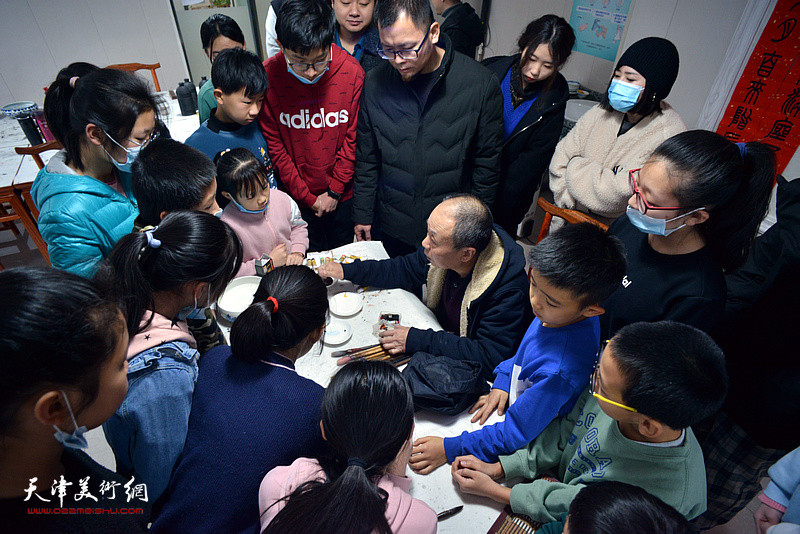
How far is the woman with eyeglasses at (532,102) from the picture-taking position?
222 cm

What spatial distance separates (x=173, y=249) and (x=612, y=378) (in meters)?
1.32

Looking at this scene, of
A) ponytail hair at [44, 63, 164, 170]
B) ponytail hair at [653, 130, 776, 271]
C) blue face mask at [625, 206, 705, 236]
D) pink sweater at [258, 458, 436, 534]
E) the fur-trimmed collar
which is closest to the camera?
pink sweater at [258, 458, 436, 534]

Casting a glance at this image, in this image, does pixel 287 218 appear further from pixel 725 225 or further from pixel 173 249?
pixel 725 225

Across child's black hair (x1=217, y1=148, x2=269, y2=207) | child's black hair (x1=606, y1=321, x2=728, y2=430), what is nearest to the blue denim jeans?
child's black hair (x1=217, y1=148, x2=269, y2=207)

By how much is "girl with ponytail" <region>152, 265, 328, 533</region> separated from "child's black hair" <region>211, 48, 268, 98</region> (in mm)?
1291

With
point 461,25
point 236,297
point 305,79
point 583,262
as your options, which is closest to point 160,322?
point 236,297

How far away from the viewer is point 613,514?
825 millimetres

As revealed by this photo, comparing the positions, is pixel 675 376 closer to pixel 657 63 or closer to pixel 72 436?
pixel 72 436

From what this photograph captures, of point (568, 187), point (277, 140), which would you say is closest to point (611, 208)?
point (568, 187)

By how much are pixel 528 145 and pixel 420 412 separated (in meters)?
1.89

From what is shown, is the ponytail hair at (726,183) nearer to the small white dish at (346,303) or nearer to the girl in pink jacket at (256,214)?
the small white dish at (346,303)

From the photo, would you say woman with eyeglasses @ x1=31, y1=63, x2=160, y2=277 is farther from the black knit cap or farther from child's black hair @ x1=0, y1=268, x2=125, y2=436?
the black knit cap

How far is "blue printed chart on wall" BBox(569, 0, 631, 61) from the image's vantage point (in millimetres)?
3518

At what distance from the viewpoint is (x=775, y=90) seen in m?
2.38
